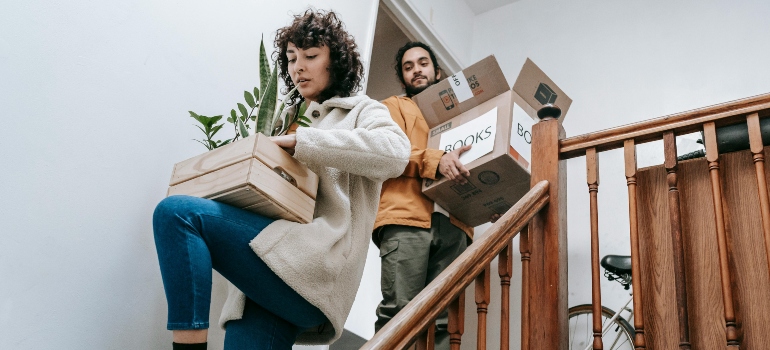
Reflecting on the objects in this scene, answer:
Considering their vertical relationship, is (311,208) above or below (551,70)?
below

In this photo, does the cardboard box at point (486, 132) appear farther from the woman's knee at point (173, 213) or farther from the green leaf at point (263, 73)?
the woman's knee at point (173, 213)

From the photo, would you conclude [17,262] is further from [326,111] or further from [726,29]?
[726,29]

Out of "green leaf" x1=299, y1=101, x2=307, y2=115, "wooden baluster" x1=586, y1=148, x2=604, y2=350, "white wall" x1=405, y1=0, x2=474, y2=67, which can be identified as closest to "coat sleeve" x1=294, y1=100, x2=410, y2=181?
"green leaf" x1=299, y1=101, x2=307, y2=115

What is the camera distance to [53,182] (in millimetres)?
1764

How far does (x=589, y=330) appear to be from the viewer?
312 centimetres

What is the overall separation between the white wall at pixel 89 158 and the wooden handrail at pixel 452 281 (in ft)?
2.92

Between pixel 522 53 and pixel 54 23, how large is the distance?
2.79m

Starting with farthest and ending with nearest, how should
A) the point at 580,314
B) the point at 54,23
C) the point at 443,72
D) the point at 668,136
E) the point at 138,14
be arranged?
the point at 443,72, the point at 580,314, the point at 138,14, the point at 54,23, the point at 668,136

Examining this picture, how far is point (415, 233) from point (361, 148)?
2.66ft

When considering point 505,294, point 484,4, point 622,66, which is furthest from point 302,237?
point 484,4

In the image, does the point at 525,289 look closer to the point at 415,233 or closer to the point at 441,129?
the point at 415,233

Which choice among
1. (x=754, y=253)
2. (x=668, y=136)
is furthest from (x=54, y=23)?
(x=754, y=253)

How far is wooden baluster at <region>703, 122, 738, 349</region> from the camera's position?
1447mm

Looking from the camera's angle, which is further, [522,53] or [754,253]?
[522,53]
